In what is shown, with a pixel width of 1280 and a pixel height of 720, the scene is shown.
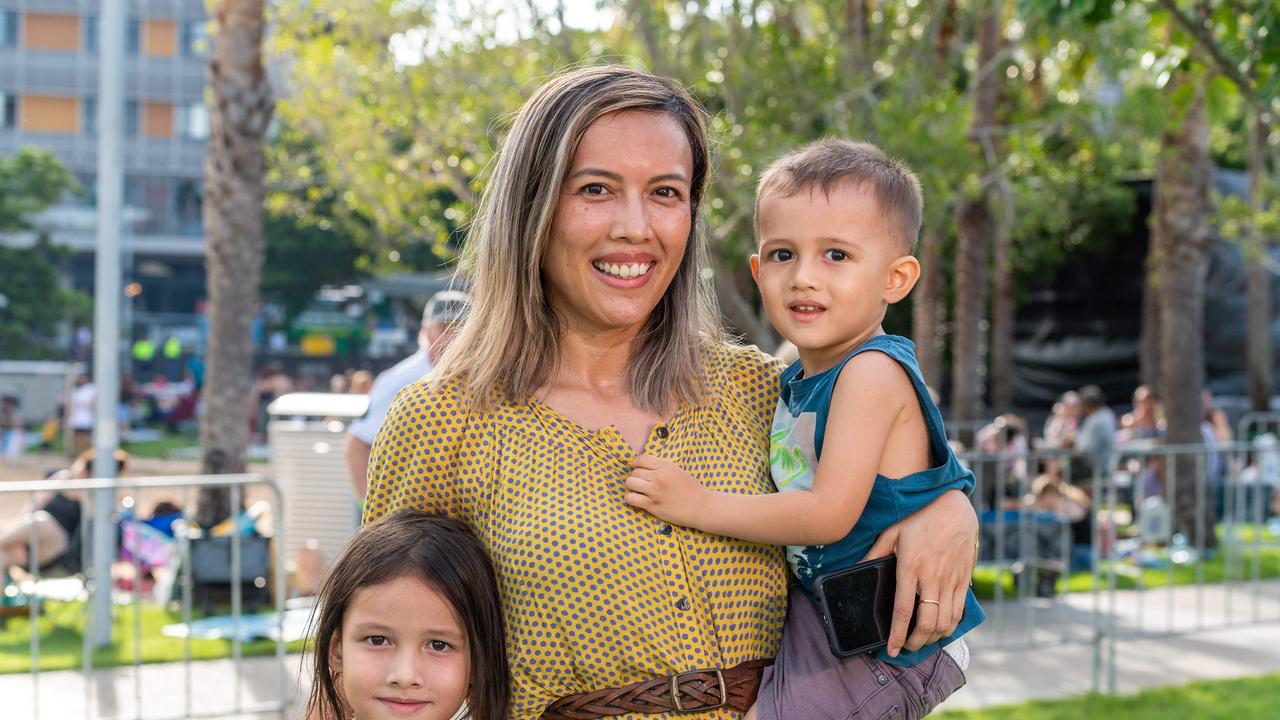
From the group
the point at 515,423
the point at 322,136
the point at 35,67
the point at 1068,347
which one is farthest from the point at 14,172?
the point at 515,423

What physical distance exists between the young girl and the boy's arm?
1.03ft

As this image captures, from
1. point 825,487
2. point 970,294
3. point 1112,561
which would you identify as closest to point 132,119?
point 970,294

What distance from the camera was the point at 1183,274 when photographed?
42.3 feet

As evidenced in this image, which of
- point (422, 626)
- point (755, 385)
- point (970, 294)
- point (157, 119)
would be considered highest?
point (157, 119)

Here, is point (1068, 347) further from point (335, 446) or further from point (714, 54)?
point (335, 446)

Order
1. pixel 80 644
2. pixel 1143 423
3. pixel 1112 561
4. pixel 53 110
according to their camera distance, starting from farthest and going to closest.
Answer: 1. pixel 53 110
2. pixel 1143 423
3. pixel 80 644
4. pixel 1112 561

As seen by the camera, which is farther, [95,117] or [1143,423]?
[95,117]

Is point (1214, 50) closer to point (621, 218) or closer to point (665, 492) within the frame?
point (621, 218)

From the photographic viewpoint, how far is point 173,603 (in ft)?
33.7

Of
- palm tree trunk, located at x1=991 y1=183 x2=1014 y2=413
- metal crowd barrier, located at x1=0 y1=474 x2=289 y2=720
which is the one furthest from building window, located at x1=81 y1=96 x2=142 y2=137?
metal crowd barrier, located at x1=0 y1=474 x2=289 y2=720

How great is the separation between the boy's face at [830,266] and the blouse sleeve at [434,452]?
62cm

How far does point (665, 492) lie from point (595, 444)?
0.18 m

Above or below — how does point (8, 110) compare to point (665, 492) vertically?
above

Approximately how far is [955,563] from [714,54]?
876cm
